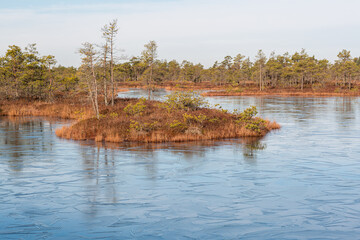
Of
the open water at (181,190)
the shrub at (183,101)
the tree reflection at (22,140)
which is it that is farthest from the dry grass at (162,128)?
the tree reflection at (22,140)

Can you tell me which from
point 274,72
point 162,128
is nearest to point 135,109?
point 162,128

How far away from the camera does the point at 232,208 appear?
1263 cm

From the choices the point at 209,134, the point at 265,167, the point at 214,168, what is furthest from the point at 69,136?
the point at 265,167

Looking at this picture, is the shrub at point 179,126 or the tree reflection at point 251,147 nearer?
the tree reflection at point 251,147

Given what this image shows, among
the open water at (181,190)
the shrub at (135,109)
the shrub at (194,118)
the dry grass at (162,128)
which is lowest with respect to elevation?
the open water at (181,190)

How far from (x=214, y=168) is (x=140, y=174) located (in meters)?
3.99

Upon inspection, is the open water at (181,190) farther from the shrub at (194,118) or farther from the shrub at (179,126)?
the shrub at (194,118)

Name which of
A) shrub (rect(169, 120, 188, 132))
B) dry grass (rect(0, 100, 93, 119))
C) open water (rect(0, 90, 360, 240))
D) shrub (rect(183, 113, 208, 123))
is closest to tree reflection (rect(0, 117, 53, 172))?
open water (rect(0, 90, 360, 240))

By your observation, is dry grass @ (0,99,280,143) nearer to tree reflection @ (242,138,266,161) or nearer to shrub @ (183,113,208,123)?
shrub @ (183,113,208,123)

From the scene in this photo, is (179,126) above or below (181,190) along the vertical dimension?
above

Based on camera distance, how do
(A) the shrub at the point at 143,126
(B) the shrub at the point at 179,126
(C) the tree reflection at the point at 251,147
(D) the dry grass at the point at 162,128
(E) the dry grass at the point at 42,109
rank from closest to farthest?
(C) the tree reflection at the point at 251,147
(D) the dry grass at the point at 162,128
(A) the shrub at the point at 143,126
(B) the shrub at the point at 179,126
(E) the dry grass at the point at 42,109

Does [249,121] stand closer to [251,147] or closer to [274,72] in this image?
[251,147]

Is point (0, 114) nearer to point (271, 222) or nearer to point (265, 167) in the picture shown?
point (265, 167)

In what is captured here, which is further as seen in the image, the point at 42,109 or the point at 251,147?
the point at 42,109
